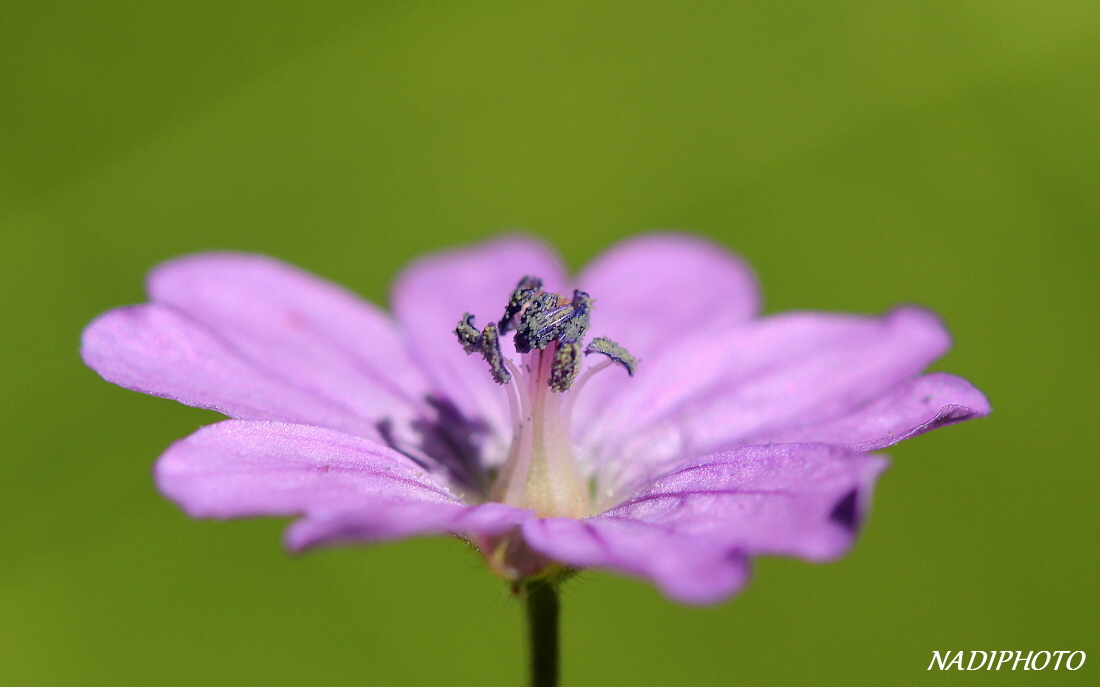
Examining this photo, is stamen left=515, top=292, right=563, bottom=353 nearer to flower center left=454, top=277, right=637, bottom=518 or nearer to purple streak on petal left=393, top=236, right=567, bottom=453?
flower center left=454, top=277, right=637, bottom=518

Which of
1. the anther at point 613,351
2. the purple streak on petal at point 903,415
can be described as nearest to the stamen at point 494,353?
the anther at point 613,351

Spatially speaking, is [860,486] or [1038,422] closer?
[860,486]

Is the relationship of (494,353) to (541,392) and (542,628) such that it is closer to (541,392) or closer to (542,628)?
(541,392)

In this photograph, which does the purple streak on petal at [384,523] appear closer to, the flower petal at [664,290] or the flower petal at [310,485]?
the flower petal at [310,485]

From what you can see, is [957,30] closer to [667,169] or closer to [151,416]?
[667,169]

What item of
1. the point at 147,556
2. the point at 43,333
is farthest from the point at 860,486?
the point at 43,333

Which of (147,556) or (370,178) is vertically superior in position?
(370,178)

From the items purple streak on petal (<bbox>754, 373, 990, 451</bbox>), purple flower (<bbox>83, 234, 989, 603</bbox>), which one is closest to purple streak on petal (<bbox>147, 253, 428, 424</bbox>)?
purple flower (<bbox>83, 234, 989, 603</bbox>)
